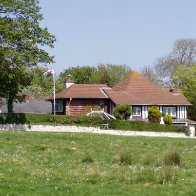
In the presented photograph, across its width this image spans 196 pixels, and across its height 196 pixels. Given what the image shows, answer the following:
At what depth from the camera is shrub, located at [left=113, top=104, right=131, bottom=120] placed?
6944 centimetres

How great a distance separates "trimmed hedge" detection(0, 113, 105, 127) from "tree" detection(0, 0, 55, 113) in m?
6.85

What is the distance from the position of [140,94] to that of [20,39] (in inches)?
1481

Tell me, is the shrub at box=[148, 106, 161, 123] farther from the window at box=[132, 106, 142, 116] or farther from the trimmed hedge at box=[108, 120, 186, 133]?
the trimmed hedge at box=[108, 120, 186, 133]

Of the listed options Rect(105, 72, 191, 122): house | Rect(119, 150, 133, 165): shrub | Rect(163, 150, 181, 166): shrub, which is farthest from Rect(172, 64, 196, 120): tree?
Rect(163, 150, 181, 166): shrub

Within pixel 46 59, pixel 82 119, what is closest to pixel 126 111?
pixel 82 119

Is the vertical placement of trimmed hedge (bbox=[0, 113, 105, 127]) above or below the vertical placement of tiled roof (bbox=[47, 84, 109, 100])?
below

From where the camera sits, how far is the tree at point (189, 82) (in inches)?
3671

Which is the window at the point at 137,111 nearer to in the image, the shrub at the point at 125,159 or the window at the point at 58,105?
the window at the point at 58,105

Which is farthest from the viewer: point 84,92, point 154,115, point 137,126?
point 84,92

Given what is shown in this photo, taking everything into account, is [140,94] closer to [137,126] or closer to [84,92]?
[84,92]

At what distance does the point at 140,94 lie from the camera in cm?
8000

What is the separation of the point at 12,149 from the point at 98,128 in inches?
1354

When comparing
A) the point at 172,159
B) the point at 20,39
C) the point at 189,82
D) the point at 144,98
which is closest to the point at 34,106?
the point at 189,82

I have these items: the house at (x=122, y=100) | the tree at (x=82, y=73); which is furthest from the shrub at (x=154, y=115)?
the tree at (x=82, y=73)
